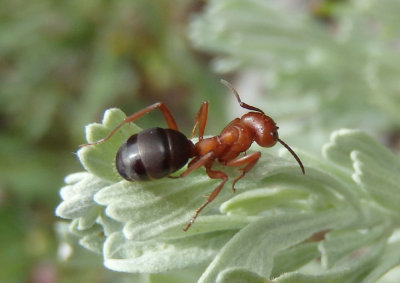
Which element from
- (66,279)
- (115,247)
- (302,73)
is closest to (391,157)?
(115,247)

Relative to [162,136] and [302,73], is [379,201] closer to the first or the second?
[162,136]

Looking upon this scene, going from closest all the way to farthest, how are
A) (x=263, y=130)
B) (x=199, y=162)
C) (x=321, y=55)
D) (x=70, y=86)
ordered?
(x=199, y=162) < (x=263, y=130) < (x=321, y=55) < (x=70, y=86)

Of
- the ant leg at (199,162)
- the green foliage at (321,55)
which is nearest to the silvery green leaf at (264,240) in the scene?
the ant leg at (199,162)

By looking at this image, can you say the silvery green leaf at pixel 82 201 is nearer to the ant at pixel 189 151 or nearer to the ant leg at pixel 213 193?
the ant at pixel 189 151

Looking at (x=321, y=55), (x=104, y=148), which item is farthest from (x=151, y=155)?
(x=321, y=55)

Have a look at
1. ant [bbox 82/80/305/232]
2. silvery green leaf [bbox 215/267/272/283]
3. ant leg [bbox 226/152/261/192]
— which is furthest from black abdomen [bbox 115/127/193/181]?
silvery green leaf [bbox 215/267/272/283]

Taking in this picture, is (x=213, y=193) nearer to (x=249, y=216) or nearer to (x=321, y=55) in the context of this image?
(x=249, y=216)
